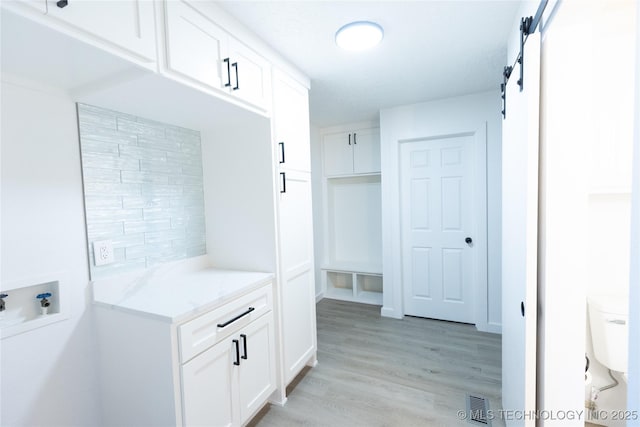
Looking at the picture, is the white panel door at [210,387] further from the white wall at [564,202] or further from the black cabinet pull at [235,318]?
the white wall at [564,202]

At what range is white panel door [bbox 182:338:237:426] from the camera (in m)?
1.23

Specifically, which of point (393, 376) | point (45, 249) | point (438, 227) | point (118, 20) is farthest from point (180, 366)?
point (438, 227)

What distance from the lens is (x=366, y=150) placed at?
3551 millimetres

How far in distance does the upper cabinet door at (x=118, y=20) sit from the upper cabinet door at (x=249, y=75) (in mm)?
428

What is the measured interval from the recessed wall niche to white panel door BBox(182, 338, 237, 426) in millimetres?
662

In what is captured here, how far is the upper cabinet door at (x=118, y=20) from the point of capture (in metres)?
0.88

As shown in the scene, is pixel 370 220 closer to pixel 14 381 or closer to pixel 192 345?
pixel 192 345

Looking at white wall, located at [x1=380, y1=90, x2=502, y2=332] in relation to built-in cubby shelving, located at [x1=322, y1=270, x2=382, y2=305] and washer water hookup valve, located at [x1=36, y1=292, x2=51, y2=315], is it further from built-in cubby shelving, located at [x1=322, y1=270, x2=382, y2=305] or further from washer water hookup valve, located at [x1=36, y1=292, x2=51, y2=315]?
washer water hookup valve, located at [x1=36, y1=292, x2=51, y2=315]

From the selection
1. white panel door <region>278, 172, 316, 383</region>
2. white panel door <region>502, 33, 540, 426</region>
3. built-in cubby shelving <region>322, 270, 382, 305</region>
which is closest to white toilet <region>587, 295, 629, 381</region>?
white panel door <region>502, 33, 540, 426</region>

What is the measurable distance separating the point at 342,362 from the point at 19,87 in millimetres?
2537

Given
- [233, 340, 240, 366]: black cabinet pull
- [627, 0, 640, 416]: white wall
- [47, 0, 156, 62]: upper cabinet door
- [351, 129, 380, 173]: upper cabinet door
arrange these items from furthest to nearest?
[351, 129, 380, 173]: upper cabinet door, [233, 340, 240, 366]: black cabinet pull, [47, 0, 156, 62]: upper cabinet door, [627, 0, 640, 416]: white wall

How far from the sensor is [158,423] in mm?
1238

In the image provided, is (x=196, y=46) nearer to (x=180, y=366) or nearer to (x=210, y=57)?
(x=210, y=57)

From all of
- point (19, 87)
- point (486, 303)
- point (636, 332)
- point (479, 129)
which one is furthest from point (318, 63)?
point (486, 303)
